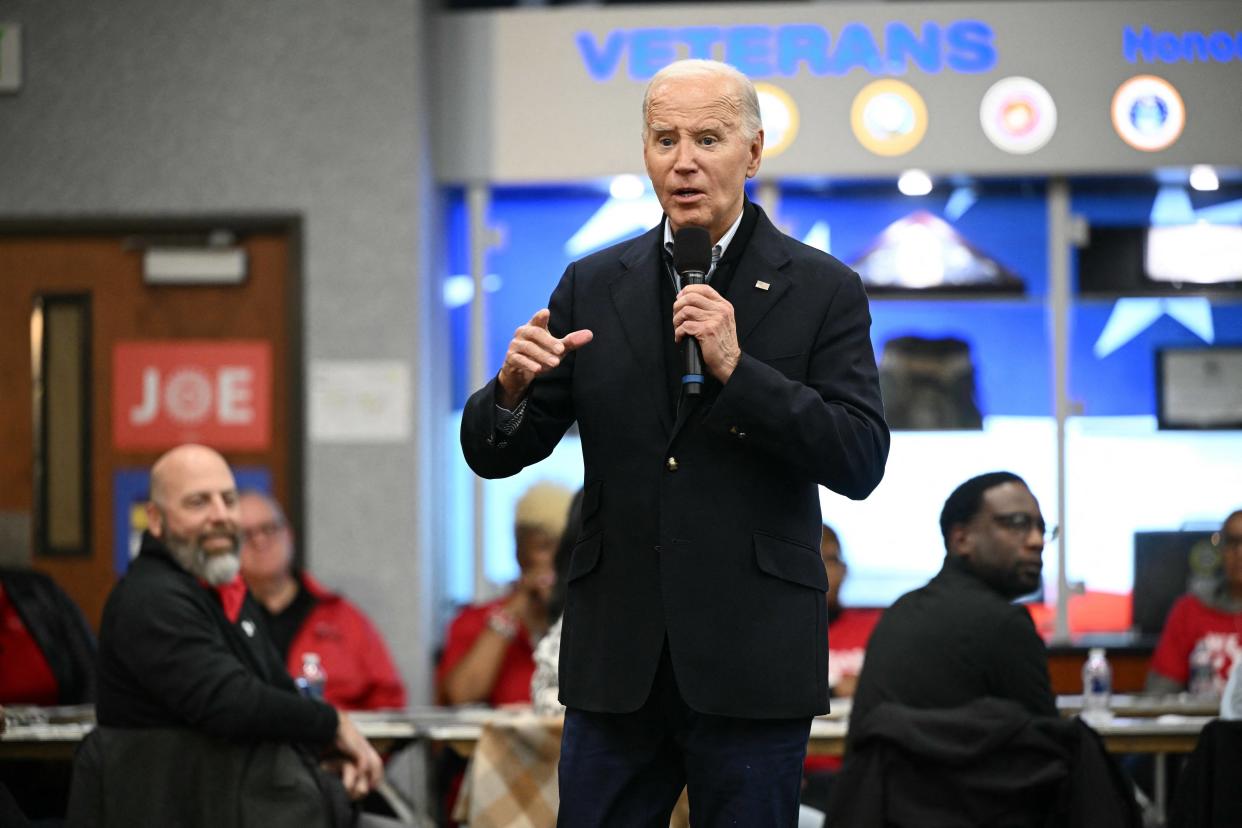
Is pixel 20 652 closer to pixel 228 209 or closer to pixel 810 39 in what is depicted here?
pixel 228 209

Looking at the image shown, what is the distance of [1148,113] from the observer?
19.6 feet

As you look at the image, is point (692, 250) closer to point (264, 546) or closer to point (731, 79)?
point (731, 79)

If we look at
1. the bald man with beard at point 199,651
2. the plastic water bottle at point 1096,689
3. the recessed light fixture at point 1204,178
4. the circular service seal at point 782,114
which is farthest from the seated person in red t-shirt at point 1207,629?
the bald man with beard at point 199,651

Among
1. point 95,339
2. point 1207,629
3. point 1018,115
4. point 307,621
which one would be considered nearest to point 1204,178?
point 1018,115

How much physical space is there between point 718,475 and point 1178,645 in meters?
3.81

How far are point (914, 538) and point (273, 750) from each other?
10.9 feet

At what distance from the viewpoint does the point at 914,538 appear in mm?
6215

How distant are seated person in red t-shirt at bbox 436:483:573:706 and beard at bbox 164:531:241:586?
1.57 metres

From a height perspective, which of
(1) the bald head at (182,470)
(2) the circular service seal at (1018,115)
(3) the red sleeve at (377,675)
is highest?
(2) the circular service seal at (1018,115)

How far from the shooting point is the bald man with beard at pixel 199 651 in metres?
3.44

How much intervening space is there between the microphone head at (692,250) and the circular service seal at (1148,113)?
14.4ft

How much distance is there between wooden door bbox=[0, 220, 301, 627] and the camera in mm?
5938

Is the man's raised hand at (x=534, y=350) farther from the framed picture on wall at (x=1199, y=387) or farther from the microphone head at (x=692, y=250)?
the framed picture on wall at (x=1199, y=387)

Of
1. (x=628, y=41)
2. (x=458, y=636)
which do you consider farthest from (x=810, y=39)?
(x=458, y=636)
